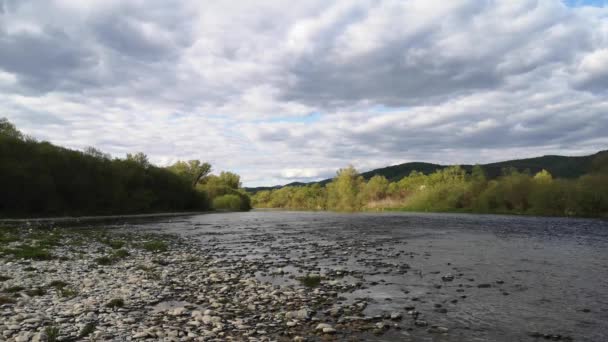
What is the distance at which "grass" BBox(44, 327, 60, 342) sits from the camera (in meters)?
6.60

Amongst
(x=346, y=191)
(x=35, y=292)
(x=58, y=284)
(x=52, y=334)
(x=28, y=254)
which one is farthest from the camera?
(x=346, y=191)

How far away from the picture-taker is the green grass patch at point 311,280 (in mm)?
11883

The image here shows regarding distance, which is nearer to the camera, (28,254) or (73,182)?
(28,254)

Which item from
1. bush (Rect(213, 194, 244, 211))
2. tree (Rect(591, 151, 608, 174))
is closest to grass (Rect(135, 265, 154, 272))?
tree (Rect(591, 151, 608, 174))

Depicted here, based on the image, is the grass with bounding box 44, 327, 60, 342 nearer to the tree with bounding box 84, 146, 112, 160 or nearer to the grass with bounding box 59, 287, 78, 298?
the grass with bounding box 59, 287, 78, 298

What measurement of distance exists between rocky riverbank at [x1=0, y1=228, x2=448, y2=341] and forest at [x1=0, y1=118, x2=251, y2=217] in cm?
4804

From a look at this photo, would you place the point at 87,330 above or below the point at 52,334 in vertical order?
below

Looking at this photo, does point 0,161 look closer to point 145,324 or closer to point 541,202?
point 145,324

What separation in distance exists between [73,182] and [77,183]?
715 millimetres

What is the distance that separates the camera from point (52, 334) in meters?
6.70

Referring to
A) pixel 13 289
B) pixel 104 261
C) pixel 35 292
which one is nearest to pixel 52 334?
pixel 35 292

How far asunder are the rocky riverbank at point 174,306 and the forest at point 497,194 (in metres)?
54.7

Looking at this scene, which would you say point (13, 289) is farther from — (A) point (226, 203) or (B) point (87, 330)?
(A) point (226, 203)

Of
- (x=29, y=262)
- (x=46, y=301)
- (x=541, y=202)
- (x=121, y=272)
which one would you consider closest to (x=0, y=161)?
(x=29, y=262)
